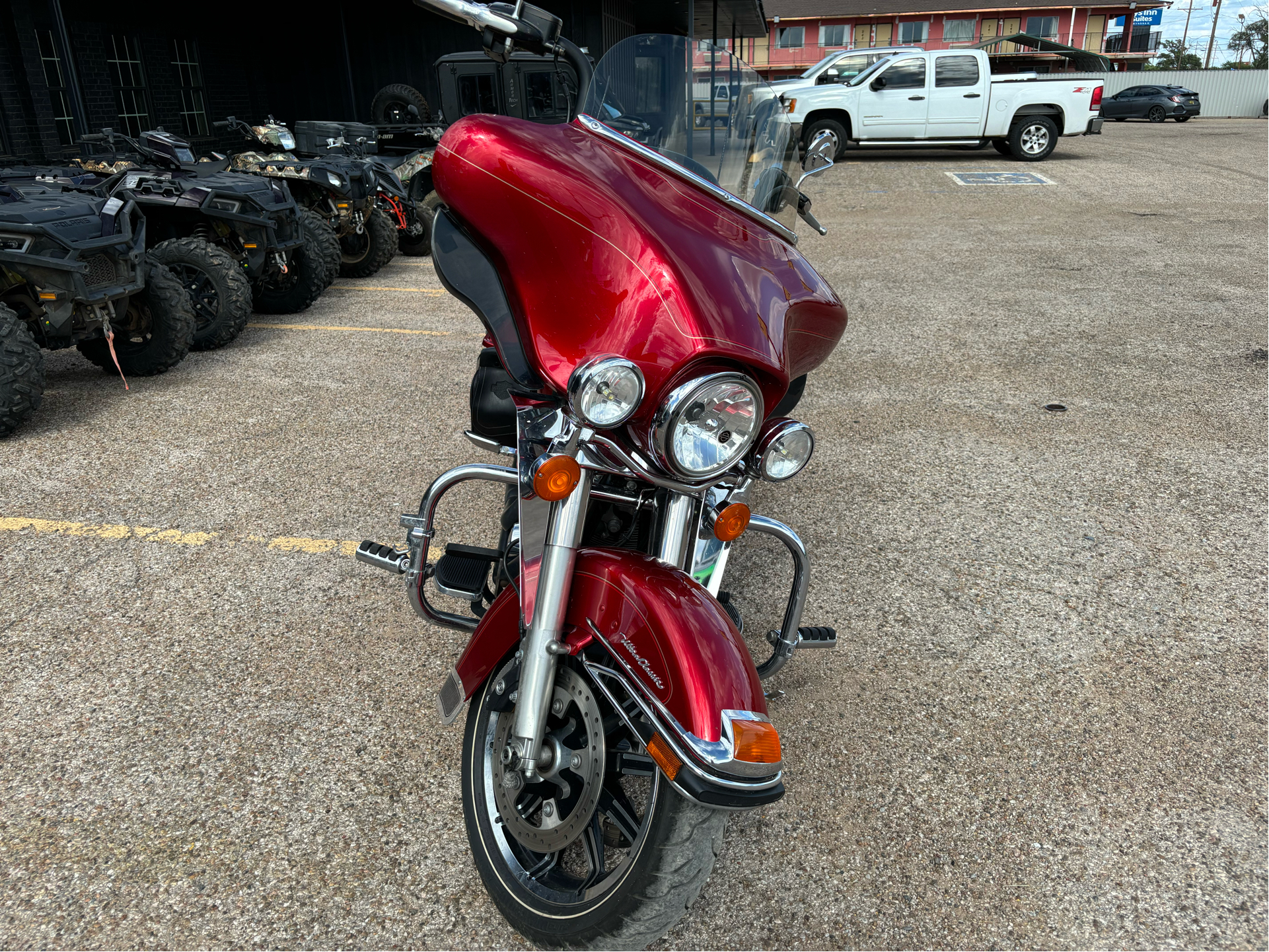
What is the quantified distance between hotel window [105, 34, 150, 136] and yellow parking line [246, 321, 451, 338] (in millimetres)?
7566

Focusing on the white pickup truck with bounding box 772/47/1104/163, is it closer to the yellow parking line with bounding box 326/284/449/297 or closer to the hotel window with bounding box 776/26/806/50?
the yellow parking line with bounding box 326/284/449/297

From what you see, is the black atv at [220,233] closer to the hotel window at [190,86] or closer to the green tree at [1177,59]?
the hotel window at [190,86]

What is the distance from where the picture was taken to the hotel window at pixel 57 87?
11.0 meters

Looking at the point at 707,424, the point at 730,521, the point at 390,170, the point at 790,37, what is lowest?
the point at 730,521

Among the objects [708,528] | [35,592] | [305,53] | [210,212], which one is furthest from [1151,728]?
[305,53]

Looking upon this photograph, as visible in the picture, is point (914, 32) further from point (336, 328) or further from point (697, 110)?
point (697, 110)

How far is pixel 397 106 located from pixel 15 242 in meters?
9.97

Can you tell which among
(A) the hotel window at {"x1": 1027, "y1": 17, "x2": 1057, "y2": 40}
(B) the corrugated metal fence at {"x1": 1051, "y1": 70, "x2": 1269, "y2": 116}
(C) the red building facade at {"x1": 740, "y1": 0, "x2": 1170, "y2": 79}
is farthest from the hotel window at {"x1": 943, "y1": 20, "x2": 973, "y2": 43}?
(B) the corrugated metal fence at {"x1": 1051, "y1": 70, "x2": 1269, "y2": 116}

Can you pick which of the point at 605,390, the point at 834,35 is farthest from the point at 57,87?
the point at 834,35

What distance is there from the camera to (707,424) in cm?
171

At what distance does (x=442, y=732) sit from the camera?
2.65 m

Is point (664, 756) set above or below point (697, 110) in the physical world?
below

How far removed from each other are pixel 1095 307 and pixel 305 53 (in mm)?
15308

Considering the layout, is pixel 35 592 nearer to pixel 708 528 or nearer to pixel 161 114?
pixel 708 528
